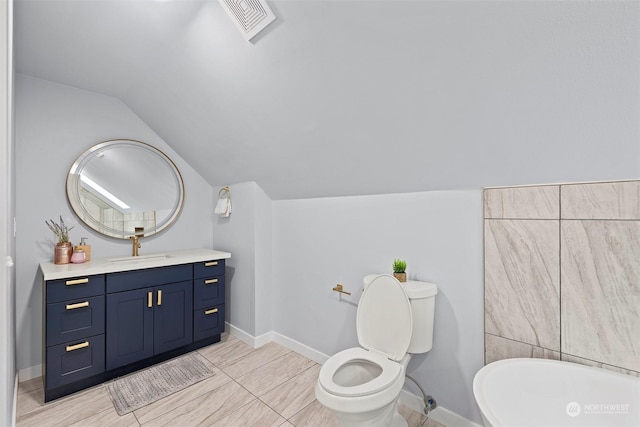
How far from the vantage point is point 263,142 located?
2.24 m

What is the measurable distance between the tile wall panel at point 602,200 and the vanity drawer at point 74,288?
2.82 meters

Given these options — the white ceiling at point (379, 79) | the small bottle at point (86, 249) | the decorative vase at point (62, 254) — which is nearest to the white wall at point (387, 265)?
the white ceiling at point (379, 79)

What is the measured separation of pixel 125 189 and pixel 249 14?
6.84ft

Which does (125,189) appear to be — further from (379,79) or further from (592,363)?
(592,363)

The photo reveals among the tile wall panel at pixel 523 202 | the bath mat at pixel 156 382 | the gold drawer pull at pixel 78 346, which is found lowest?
the bath mat at pixel 156 382

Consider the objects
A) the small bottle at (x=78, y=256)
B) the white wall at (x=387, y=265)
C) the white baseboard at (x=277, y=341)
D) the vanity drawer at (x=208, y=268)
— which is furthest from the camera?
the vanity drawer at (x=208, y=268)

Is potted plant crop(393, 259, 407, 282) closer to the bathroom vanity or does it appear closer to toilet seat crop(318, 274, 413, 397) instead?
toilet seat crop(318, 274, 413, 397)

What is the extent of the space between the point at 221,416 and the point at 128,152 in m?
2.34

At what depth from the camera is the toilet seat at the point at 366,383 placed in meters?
1.43

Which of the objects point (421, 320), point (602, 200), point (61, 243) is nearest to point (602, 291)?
point (602, 200)

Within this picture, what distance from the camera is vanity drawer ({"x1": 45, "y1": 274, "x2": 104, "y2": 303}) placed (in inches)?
76.7

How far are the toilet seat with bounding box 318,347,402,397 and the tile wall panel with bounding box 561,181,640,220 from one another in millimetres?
1125

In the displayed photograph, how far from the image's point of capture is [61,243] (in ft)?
7.64

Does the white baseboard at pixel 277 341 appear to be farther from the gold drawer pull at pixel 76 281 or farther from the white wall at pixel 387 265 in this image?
the gold drawer pull at pixel 76 281
